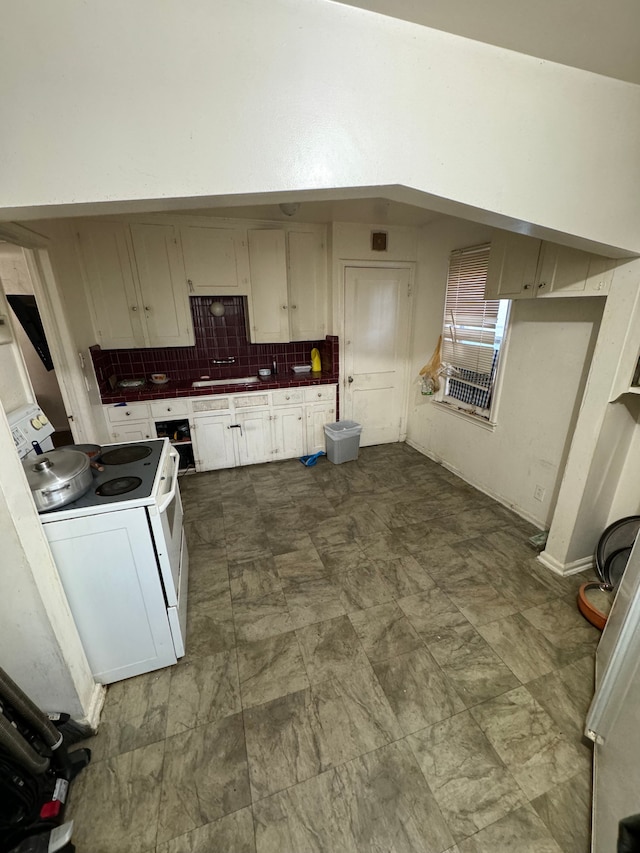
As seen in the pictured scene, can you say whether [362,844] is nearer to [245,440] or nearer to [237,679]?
[237,679]

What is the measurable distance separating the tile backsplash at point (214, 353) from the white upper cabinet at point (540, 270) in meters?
1.67

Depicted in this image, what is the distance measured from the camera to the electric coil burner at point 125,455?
1.72m

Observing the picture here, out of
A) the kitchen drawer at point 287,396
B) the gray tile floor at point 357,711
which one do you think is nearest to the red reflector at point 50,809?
the gray tile floor at point 357,711

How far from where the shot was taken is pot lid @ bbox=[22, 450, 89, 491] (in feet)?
4.24

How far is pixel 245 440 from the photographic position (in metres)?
3.51

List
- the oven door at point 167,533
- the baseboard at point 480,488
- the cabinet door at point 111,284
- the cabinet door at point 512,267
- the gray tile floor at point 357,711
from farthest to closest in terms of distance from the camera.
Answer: the cabinet door at point 111,284, the baseboard at point 480,488, the cabinet door at point 512,267, the oven door at point 167,533, the gray tile floor at point 357,711

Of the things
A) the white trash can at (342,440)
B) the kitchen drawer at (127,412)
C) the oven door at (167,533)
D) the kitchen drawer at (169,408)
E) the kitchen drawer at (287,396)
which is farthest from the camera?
the white trash can at (342,440)

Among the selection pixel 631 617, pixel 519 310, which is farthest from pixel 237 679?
pixel 519 310

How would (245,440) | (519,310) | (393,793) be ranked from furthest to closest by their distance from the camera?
(245,440)
(519,310)
(393,793)

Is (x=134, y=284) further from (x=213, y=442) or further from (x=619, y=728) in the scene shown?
(x=619, y=728)

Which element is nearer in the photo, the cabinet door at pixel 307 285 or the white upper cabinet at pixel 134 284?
the white upper cabinet at pixel 134 284

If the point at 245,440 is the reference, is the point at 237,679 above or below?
below

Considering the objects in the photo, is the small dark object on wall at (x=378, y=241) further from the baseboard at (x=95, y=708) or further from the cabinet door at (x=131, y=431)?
the baseboard at (x=95, y=708)

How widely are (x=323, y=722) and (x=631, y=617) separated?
1223mm
